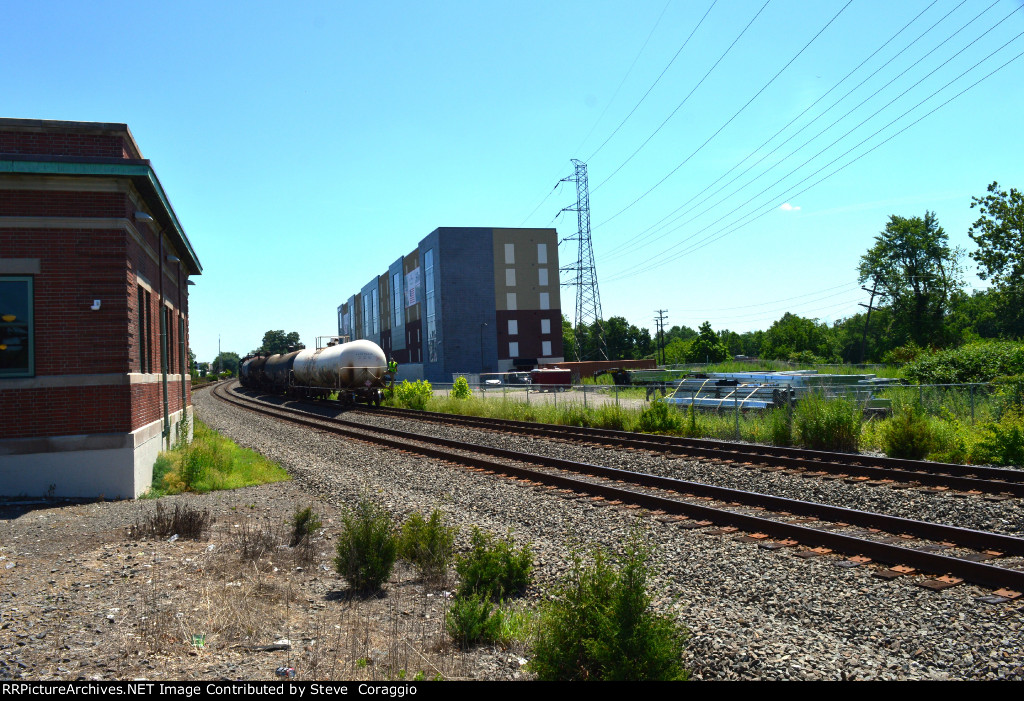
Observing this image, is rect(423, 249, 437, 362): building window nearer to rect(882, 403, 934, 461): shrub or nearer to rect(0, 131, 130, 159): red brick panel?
rect(0, 131, 130, 159): red brick panel

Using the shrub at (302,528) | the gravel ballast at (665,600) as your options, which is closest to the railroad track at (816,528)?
the gravel ballast at (665,600)

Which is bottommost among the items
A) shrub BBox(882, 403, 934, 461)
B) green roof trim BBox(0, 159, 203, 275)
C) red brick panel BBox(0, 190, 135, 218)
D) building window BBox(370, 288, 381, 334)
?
shrub BBox(882, 403, 934, 461)

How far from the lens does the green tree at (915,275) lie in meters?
80.2

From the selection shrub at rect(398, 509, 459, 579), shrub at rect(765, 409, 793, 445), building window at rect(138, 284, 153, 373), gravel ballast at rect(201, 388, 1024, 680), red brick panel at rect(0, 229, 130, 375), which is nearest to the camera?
gravel ballast at rect(201, 388, 1024, 680)

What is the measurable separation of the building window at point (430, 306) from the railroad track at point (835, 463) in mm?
56610

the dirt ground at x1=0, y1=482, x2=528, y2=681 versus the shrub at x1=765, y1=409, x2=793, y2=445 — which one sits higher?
the shrub at x1=765, y1=409, x2=793, y2=445

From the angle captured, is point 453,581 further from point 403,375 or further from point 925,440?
point 403,375

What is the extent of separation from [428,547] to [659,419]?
42.8ft

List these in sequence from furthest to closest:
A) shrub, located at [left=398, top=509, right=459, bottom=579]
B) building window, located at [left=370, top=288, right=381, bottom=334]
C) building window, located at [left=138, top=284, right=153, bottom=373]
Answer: building window, located at [left=370, top=288, right=381, bottom=334]
building window, located at [left=138, top=284, right=153, bottom=373]
shrub, located at [left=398, top=509, right=459, bottom=579]

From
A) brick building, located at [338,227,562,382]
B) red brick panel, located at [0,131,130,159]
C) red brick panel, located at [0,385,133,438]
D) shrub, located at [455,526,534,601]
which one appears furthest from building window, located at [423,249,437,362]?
shrub, located at [455,526,534,601]

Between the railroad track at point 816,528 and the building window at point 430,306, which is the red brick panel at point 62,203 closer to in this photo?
the railroad track at point 816,528

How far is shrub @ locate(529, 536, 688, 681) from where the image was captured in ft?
13.3

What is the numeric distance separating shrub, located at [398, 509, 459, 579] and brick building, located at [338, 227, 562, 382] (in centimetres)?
6253

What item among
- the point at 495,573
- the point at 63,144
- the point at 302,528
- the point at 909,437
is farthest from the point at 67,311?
the point at 909,437
